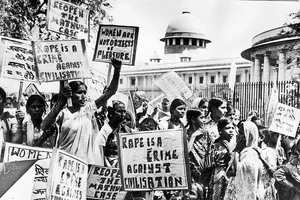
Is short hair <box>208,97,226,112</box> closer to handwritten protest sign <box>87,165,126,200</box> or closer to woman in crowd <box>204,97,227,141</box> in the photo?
woman in crowd <box>204,97,227,141</box>

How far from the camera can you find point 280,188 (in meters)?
8.68

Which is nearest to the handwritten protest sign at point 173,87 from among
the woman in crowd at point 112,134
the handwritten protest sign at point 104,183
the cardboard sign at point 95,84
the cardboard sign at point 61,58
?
the cardboard sign at point 95,84

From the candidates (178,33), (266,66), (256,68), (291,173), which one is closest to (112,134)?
(291,173)

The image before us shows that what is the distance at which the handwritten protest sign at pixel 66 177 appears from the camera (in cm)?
605

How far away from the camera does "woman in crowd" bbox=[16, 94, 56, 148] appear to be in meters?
7.66

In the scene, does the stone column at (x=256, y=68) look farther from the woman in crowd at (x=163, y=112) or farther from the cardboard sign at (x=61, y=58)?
the cardboard sign at (x=61, y=58)

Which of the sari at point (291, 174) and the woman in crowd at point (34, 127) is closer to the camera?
the woman in crowd at point (34, 127)

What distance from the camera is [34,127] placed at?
7.72 m

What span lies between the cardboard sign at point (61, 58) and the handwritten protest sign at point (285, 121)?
3065mm

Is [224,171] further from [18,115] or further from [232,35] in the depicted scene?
[232,35]

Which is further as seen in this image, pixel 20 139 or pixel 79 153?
pixel 20 139

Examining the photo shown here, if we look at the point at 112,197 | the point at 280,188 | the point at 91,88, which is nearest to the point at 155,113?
the point at 91,88

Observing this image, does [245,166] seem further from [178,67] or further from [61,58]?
[178,67]

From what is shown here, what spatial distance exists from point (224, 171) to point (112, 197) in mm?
1431
